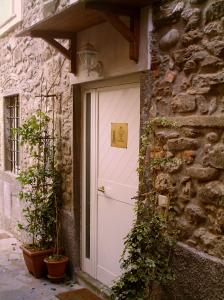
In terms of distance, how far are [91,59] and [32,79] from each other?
1.98m

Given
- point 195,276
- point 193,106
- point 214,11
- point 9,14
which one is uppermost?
point 9,14

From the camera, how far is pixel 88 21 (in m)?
4.08

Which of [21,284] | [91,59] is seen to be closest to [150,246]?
[91,59]

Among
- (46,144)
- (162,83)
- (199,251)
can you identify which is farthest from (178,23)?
(46,144)

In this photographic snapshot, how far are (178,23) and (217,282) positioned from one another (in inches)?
74.9

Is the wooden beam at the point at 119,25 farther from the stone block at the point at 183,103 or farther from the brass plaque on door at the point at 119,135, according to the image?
the brass plaque on door at the point at 119,135

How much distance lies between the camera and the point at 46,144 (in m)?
5.22

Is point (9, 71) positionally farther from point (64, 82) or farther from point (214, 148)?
point (214, 148)

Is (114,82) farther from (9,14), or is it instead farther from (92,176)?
(9,14)

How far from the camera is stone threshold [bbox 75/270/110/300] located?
4.22 m

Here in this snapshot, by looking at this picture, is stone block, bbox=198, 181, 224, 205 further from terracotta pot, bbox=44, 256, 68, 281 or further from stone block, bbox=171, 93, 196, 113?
terracotta pot, bbox=44, 256, 68, 281

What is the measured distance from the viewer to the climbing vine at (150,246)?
307 centimetres

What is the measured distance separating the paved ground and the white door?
0.44 meters

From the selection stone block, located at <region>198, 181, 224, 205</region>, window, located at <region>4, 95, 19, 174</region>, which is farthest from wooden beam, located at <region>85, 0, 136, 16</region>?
window, located at <region>4, 95, 19, 174</region>
